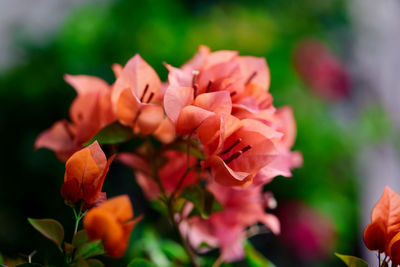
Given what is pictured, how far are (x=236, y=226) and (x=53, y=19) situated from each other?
2.07m

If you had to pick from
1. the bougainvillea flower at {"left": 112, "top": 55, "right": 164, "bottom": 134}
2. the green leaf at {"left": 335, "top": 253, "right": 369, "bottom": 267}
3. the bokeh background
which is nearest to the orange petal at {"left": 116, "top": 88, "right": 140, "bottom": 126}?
the bougainvillea flower at {"left": 112, "top": 55, "right": 164, "bottom": 134}

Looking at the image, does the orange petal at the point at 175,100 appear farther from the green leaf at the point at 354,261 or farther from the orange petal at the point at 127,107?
the green leaf at the point at 354,261

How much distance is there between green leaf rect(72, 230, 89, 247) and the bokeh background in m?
0.64

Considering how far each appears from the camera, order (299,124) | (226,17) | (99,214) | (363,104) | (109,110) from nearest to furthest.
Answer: (99,214)
(109,110)
(299,124)
(226,17)
(363,104)

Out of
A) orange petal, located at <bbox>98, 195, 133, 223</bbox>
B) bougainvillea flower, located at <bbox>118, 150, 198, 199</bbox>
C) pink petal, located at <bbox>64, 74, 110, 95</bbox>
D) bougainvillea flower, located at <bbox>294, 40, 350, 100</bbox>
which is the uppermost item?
pink petal, located at <bbox>64, 74, 110, 95</bbox>

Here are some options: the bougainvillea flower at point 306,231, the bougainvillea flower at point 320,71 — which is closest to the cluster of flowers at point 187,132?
the bougainvillea flower at point 306,231

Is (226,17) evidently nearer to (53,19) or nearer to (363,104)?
(363,104)

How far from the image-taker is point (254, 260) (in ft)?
1.88

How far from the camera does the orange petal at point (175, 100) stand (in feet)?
1.24

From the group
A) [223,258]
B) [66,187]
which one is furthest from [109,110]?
[223,258]

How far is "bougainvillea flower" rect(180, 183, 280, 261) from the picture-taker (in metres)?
0.53

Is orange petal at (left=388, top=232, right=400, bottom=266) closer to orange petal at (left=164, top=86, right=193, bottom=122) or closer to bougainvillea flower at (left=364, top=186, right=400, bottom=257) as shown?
bougainvillea flower at (left=364, top=186, right=400, bottom=257)

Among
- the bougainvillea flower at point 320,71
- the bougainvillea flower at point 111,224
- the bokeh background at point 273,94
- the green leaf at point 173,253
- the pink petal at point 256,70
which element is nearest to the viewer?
the bougainvillea flower at point 111,224

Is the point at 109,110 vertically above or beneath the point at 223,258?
above
